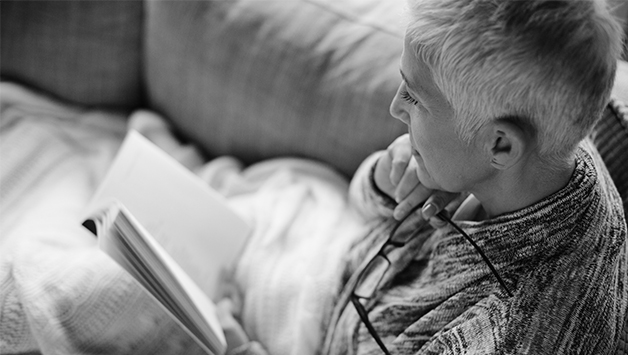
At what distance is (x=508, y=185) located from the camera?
0.78m

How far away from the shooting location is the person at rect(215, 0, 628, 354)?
2.11 ft

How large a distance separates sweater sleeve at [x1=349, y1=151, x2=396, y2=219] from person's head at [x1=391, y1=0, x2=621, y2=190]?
27cm

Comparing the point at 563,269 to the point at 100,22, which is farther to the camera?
the point at 100,22

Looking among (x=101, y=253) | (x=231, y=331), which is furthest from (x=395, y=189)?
(x=101, y=253)

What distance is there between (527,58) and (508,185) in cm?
20

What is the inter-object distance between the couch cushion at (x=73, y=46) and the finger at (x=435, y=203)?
0.87 metres

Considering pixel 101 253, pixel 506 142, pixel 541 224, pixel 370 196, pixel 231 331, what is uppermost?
pixel 506 142

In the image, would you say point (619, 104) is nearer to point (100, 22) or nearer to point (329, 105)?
point (329, 105)

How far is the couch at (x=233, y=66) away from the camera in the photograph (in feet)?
4.12

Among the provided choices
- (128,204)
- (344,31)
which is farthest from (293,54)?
(128,204)

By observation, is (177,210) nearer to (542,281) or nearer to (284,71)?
(284,71)

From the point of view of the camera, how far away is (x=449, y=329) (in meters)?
0.80

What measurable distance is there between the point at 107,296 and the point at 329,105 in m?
0.57

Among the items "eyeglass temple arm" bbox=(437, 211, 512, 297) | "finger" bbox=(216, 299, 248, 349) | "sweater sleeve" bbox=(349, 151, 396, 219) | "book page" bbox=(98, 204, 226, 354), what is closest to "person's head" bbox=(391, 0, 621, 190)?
"eyeglass temple arm" bbox=(437, 211, 512, 297)
